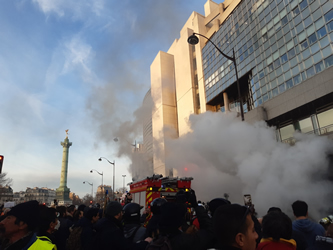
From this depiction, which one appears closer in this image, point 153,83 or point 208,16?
point 208,16

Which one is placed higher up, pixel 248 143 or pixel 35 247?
pixel 248 143

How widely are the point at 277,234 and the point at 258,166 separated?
11817 millimetres

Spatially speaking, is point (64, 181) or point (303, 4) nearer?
point (303, 4)

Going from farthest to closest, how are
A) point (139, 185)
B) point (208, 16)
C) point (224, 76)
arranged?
1. point (208, 16)
2. point (224, 76)
3. point (139, 185)

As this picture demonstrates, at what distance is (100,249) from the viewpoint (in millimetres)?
2471

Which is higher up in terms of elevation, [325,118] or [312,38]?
[312,38]

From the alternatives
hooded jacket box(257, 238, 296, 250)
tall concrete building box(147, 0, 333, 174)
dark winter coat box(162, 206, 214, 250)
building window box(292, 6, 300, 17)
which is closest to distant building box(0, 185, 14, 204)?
tall concrete building box(147, 0, 333, 174)

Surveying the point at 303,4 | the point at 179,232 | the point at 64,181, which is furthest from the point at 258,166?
the point at 64,181

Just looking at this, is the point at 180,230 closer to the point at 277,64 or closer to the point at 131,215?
the point at 131,215

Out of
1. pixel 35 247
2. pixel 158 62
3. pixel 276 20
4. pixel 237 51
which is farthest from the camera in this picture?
pixel 158 62

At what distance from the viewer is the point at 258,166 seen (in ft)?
42.7

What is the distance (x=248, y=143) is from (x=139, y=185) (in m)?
7.82

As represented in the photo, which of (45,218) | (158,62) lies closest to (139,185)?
(45,218)

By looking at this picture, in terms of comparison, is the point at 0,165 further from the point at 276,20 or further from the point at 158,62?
the point at 158,62
